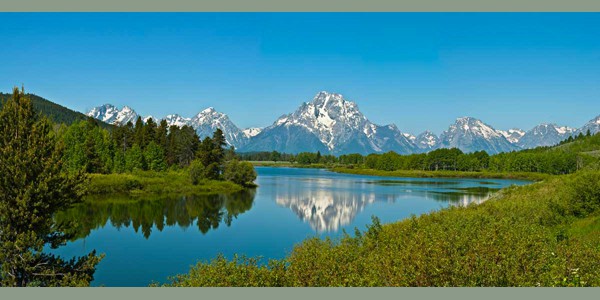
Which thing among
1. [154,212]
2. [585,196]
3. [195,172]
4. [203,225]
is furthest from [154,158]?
[585,196]

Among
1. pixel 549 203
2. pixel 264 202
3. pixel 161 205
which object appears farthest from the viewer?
pixel 264 202

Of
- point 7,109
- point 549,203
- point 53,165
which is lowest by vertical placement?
point 549,203

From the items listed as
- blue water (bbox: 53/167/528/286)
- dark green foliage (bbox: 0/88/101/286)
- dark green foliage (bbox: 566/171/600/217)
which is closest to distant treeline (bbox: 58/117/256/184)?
blue water (bbox: 53/167/528/286)

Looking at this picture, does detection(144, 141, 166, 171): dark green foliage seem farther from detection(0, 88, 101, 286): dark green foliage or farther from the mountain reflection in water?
detection(0, 88, 101, 286): dark green foliage

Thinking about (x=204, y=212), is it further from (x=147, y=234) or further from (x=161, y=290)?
(x=161, y=290)

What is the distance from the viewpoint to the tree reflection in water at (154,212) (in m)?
49.3

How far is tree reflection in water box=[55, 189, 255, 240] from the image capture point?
49.3 metres

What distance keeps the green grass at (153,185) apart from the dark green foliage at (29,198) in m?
53.6

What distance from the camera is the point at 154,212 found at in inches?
2297

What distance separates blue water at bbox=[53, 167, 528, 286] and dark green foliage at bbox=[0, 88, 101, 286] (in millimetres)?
8576

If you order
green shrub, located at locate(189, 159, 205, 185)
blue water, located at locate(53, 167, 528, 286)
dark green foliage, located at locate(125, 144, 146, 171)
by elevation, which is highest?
A: dark green foliage, located at locate(125, 144, 146, 171)

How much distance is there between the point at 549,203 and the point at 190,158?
88.7 meters

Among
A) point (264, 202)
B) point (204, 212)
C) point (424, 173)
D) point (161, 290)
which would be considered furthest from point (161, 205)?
point (424, 173)

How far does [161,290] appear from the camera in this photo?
26.5ft
